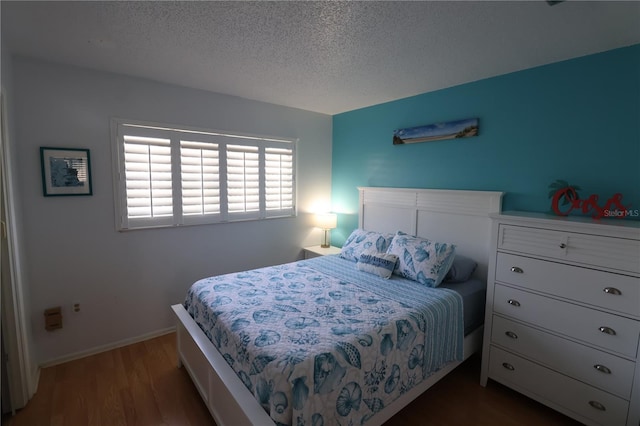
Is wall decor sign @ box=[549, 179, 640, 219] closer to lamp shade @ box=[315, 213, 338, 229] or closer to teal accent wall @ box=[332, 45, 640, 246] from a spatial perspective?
teal accent wall @ box=[332, 45, 640, 246]

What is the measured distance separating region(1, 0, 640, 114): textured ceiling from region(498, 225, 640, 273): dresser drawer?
1.22m

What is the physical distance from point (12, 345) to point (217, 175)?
1976mm

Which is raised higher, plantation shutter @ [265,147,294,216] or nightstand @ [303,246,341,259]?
plantation shutter @ [265,147,294,216]

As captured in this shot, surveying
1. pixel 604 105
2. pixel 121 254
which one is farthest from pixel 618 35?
pixel 121 254

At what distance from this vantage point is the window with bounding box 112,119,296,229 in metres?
2.66

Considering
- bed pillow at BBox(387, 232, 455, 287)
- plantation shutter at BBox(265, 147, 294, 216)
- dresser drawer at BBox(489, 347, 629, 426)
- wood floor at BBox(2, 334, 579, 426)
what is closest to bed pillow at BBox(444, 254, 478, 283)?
bed pillow at BBox(387, 232, 455, 287)

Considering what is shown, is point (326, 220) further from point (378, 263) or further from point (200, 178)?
point (200, 178)

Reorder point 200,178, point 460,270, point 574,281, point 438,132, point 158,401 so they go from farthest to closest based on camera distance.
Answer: point 200,178 → point 438,132 → point 460,270 → point 158,401 → point 574,281

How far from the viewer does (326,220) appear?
386cm

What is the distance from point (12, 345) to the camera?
1.90 m

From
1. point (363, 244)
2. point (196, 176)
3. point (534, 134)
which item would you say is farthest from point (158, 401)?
point (534, 134)

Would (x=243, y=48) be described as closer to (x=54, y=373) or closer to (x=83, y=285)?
(x=83, y=285)

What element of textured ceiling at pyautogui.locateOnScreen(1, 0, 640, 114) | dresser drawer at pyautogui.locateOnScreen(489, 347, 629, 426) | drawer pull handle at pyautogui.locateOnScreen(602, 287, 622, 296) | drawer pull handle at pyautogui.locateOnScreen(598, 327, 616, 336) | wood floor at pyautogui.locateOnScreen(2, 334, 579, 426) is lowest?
wood floor at pyautogui.locateOnScreen(2, 334, 579, 426)

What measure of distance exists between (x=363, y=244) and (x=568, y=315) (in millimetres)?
1615
